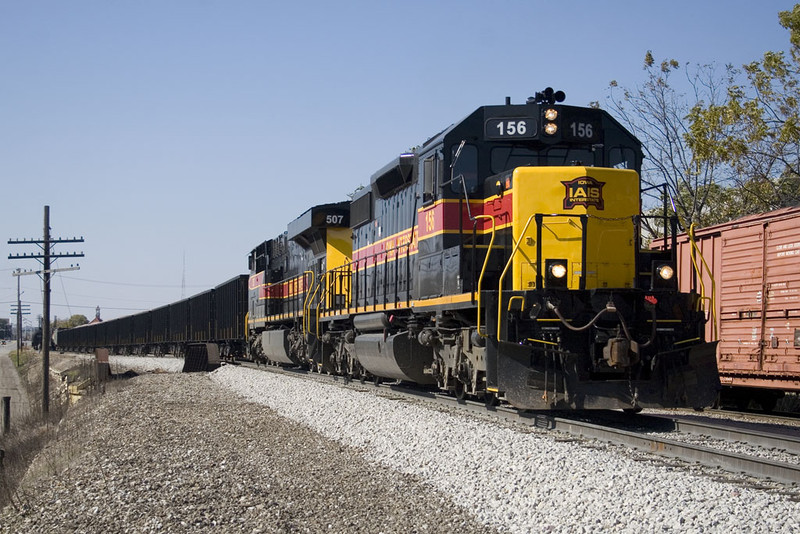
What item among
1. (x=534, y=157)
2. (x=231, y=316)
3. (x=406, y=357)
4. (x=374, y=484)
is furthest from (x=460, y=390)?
(x=231, y=316)

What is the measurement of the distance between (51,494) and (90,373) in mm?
18691

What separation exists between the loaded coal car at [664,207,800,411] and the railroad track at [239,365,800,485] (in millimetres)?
2081

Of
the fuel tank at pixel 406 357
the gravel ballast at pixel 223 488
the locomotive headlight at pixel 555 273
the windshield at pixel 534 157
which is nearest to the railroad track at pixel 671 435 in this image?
the fuel tank at pixel 406 357

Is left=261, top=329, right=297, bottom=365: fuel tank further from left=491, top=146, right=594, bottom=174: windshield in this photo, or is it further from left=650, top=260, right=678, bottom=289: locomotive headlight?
left=650, top=260, right=678, bottom=289: locomotive headlight

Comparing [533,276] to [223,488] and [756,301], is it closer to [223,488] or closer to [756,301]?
[223,488]

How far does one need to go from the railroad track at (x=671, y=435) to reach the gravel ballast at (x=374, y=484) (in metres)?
0.32

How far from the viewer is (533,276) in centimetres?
902

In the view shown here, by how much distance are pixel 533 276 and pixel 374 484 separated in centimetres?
331

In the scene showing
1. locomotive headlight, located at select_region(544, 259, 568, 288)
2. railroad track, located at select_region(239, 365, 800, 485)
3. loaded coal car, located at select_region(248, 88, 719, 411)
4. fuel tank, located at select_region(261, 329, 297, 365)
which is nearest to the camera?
railroad track, located at select_region(239, 365, 800, 485)

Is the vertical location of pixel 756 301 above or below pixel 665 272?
below

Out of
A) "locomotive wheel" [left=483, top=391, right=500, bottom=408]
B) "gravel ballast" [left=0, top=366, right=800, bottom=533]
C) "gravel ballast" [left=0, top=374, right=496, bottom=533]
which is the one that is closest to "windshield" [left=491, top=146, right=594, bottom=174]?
"locomotive wheel" [left=483, top=391, right=500, bottom=408]

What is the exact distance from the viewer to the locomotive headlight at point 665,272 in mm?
9000

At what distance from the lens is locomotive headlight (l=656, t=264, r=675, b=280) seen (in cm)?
900

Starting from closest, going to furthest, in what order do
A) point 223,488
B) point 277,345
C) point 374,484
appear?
1. point 374,484
2. point 223,488
3. point 277,345
